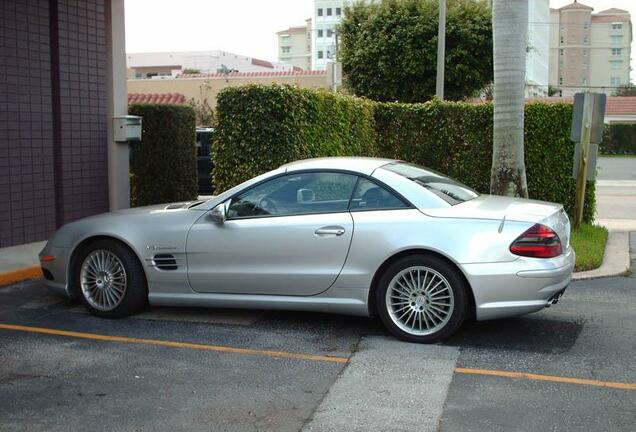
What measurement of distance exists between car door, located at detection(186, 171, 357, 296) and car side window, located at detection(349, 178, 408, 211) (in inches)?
2.8

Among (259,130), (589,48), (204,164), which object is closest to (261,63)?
(204,164)

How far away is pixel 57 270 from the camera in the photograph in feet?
23.4

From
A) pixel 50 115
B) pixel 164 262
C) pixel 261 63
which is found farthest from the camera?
pixel 261 63

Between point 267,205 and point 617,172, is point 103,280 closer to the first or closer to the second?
point 267,205

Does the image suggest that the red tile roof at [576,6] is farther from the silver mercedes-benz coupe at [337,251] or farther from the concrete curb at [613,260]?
the silver mercedes-benz coupe at [337,251]

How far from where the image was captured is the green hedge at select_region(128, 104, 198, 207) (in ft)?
43.9

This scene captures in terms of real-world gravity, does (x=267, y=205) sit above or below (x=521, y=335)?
above

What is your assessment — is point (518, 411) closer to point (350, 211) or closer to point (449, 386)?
point (449, 386)

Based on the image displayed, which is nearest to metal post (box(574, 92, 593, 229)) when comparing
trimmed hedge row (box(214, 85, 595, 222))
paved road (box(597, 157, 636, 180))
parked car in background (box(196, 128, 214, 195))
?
trimmed hedge row (box(214, 85, 595, 222))

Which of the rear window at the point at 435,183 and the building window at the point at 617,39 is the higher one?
the building window at the point at 617,39

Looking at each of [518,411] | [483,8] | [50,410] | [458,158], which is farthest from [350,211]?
[483,8]

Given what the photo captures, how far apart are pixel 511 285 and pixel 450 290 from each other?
18.2 inches

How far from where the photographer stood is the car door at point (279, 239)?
629 centimetres

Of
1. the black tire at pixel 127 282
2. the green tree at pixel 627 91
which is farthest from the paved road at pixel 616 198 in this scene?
the green tree at pixel 627 91
